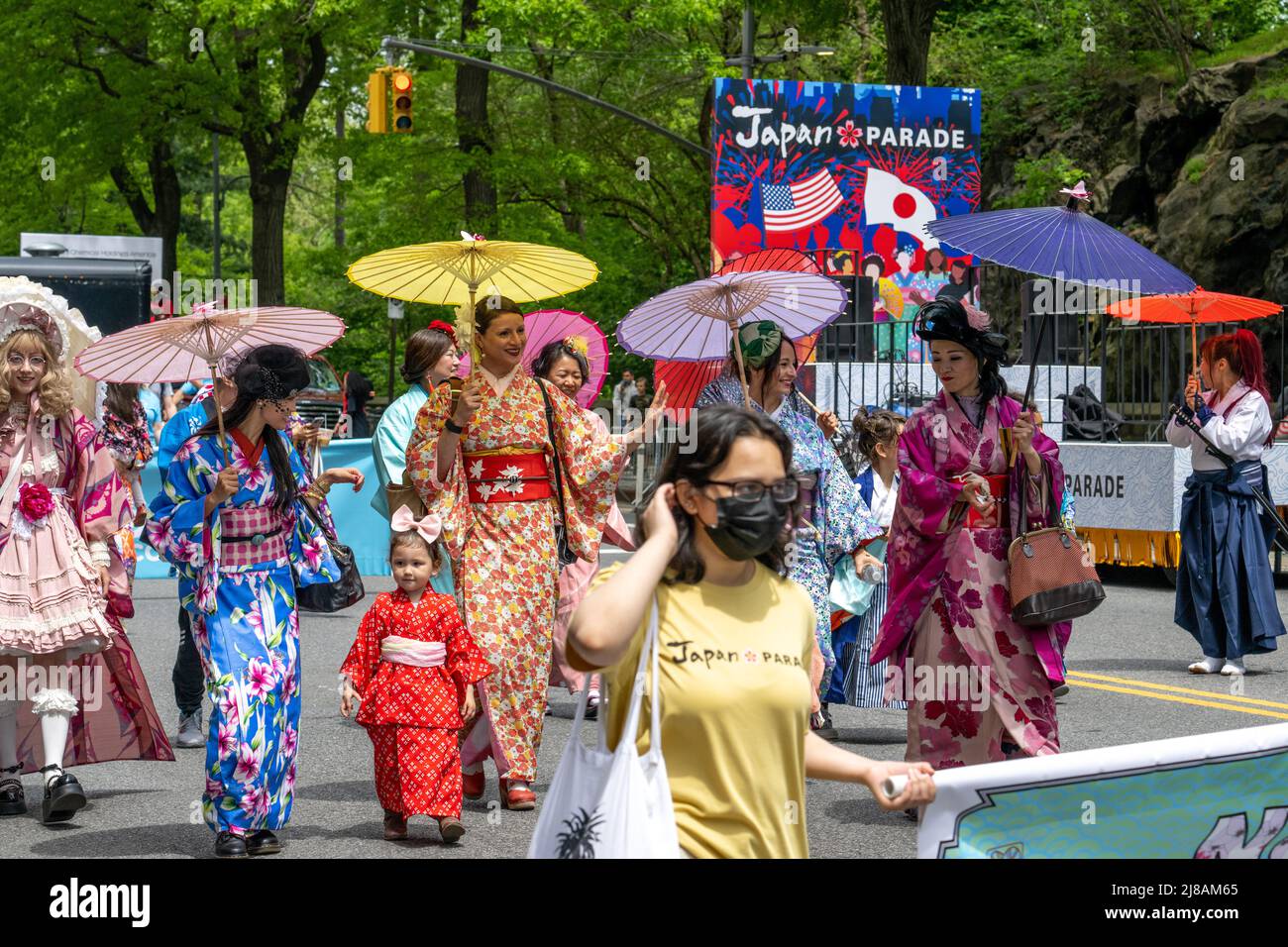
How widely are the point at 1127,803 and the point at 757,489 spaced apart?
100 cm

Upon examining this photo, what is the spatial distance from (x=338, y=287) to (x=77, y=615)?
3400cm

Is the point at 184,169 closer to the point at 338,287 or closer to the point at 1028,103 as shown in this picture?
the point at 338,287

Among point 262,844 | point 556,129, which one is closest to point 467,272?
point 262,844

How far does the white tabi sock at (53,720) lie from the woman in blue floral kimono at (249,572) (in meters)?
0.75

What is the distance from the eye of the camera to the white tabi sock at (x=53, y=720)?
6.82 metres

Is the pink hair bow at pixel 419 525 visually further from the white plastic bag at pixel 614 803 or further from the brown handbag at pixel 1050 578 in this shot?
the white plastic bag at pixel 614 803

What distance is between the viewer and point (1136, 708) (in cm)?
→ 916

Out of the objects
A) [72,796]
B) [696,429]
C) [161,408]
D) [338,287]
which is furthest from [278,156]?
[696,429]

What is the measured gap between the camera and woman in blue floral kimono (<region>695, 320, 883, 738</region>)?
277 inches

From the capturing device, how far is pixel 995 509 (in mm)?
6426

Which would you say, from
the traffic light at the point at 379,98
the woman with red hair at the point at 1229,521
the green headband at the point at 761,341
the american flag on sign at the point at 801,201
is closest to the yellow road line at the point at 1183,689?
the woman with red hair at the point at 1229,521

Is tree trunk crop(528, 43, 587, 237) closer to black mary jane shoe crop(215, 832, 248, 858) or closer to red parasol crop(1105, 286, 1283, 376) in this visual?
red parasol crop(1105, 286, 1283, 376)

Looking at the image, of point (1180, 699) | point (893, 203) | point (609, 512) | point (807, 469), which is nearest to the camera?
point (807, 469)

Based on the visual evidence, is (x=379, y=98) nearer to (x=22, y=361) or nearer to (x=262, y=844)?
(x=22, y=361)
